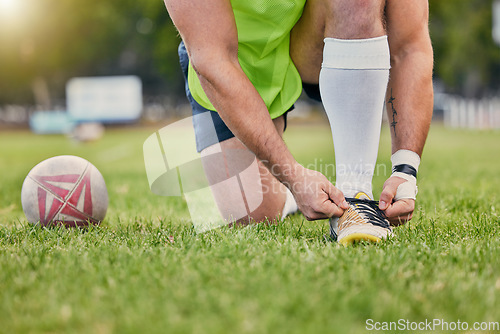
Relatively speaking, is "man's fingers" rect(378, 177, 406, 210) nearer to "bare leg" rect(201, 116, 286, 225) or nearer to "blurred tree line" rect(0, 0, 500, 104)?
"bare leg" rect(201, 116, 286, 225)

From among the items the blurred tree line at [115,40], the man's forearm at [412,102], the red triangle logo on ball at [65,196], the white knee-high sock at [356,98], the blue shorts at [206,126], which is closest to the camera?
the white knee-high sock at [356,98]

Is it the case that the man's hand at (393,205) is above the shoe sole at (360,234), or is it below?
above

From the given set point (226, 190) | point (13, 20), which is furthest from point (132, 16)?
point (226, 190)

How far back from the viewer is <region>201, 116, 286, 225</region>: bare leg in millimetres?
2764

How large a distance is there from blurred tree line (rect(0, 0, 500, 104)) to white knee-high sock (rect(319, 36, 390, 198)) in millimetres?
27837

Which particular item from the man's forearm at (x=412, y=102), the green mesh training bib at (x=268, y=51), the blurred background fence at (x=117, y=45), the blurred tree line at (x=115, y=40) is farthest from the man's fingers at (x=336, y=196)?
the blurred tree line at (x=115, y=40)

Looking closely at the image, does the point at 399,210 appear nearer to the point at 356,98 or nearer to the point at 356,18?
the point at 356,98

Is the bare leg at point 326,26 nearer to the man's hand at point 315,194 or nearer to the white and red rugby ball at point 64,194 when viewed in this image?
the man's hand at point 315,194

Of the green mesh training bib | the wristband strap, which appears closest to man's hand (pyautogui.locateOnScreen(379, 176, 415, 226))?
the wristband strap

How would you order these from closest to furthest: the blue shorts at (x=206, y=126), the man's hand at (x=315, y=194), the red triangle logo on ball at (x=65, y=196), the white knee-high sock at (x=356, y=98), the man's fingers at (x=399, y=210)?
the man's hand at (x=315, y=194) < the man's fingers at (x=399, y=210) < the white knee-high sock at (x=356, y=98) < the red triangle logo on ball at (x=65, y=196) < the blue shorts at (x=206, y=126)

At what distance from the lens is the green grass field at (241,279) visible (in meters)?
1.29

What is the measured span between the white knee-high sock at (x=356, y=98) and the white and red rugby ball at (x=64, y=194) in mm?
1229

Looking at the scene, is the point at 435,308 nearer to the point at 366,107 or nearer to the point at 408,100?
the point at 366,107

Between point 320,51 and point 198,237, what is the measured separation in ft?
3.75
